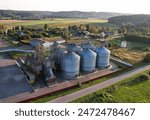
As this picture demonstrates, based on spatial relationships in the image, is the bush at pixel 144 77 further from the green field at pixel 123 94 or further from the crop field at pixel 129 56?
the crop field at pixel 129 56

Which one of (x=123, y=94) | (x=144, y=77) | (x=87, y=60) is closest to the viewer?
(x=123, y=94)

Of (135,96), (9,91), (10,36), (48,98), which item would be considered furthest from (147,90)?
(10,36)

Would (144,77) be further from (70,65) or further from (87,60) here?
(70,65)

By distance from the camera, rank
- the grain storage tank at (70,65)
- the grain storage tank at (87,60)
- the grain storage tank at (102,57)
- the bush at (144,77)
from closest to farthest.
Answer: the grain storage tank at (70,65)
the bush at (144,77)
the grain storage tank at (87,60)
the grain storage tank at (102,57)

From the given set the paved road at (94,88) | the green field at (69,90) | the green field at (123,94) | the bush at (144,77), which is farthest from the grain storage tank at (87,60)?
the bush at (144,77)

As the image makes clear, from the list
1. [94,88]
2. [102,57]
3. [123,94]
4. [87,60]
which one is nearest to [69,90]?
Result: [94,88]

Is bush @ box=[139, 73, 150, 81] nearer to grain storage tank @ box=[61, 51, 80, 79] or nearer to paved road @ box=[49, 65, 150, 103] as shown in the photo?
paved road @ box=[49, 65, 150, 103]
